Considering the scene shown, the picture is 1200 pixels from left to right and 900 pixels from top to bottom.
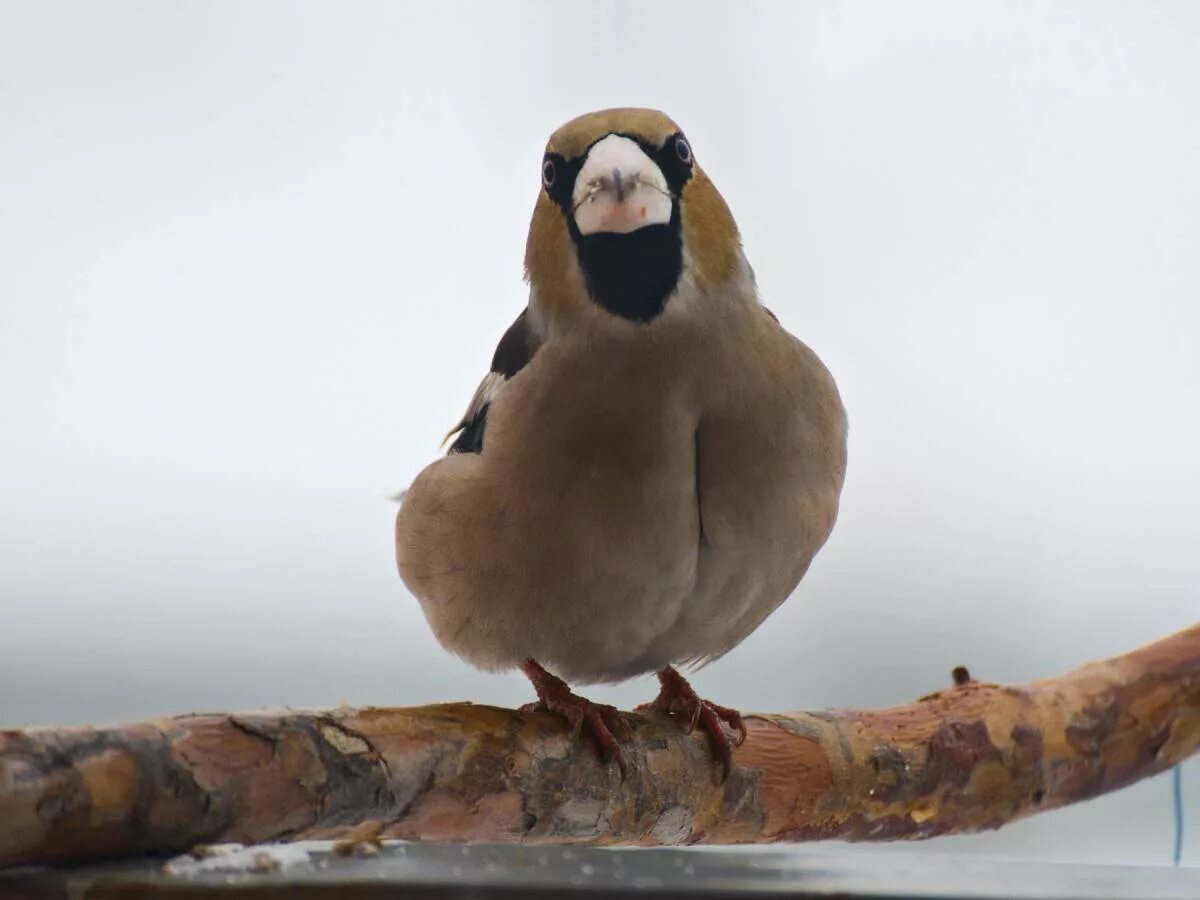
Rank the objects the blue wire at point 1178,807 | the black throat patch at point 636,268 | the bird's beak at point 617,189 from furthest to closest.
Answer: the blue wire at point 1178,807
the black throat patch at point 636,268
the bird's beak at point 617,189

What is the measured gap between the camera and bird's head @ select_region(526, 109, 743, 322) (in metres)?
1.30

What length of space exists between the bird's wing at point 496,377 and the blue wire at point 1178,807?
3.48 ft

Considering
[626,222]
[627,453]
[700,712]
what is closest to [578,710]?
[700,712]

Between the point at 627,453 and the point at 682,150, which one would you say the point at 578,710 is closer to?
the point at 627,453

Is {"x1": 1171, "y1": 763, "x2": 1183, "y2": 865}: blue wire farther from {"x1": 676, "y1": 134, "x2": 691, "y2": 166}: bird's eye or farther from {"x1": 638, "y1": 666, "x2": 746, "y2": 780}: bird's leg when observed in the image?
{"x1": 676, "y1": 134, "x2": 691, "y2": 166}: bird's eye

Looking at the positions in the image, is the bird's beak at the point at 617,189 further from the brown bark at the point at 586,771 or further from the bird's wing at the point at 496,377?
the brown bark at the point at 586,771

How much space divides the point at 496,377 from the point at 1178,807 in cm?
119

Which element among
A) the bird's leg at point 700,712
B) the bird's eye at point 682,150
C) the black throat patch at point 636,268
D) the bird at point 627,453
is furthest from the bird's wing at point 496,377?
the bird's leg at point 700,712

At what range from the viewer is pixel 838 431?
1477 millimetres

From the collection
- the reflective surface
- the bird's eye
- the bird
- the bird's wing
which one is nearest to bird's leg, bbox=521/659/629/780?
the bird

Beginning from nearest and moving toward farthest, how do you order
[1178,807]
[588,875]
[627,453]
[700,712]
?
[588,875]
[627,453]
[700,712]
[1178,807]

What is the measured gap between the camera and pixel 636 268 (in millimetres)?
1398

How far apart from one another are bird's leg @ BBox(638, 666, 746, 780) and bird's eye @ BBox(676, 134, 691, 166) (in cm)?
58

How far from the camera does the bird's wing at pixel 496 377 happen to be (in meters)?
1.47
